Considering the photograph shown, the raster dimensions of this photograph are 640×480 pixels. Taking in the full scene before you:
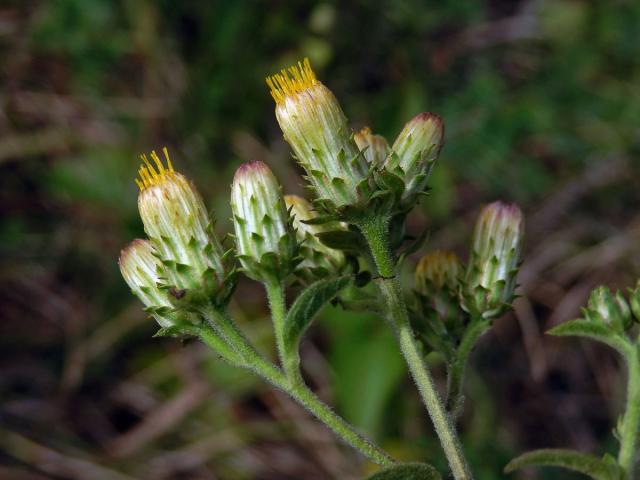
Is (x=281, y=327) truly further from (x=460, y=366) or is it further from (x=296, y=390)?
(x=460, y=366)

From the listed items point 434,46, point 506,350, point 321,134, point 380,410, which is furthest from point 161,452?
point 434,46

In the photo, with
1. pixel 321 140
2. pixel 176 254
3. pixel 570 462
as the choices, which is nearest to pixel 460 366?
pixel 570 462

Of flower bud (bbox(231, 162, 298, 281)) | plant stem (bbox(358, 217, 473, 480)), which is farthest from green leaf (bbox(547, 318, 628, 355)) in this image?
flower bud (bbox(231, 162, 298, 281))

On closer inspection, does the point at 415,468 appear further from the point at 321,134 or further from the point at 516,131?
the point at 516,131

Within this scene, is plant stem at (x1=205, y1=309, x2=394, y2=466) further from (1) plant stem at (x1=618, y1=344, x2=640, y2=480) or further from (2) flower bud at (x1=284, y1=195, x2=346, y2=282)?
(1) plant stem at (x1=618, y1=344, x2=640, y2=480)

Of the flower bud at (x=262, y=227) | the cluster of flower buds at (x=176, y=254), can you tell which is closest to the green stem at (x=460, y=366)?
the flower bud at (x=262, y=227)
